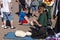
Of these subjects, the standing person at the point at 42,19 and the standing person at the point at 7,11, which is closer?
the standing person at the point at 42,19

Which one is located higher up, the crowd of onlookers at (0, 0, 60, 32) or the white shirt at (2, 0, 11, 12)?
the white shirt at (2, 0, 11, 12)

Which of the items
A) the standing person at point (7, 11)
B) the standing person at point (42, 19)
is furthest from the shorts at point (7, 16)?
the standing person at point (42, 19)

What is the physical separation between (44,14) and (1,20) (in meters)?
2.65

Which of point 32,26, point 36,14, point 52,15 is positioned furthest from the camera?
point 36,14

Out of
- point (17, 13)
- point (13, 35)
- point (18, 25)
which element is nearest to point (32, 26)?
point (18, 25)

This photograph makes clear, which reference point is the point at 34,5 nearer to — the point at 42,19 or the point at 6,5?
the point at 6,5

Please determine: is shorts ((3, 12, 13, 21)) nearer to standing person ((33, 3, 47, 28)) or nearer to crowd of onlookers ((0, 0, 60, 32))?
crowd of onlookers ((0, 0, 60, 32))

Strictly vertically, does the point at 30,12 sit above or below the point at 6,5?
below

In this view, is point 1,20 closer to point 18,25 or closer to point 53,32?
point 18,25

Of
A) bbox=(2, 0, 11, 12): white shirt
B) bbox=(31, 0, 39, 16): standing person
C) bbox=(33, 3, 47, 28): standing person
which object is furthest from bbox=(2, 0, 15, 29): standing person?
bbox=(31, 0, 39, 16): standing person

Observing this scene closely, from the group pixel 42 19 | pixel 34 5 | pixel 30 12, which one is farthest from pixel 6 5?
pixel 30 12

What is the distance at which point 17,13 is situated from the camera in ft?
43.7

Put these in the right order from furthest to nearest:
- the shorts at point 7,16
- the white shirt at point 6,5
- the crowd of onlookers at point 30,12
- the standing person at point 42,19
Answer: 1. the shorts at point 7,16
2. the white shirt at point 6,5
3. the crowd of onlookers at point 30,12
4. the standing person at point 42,19

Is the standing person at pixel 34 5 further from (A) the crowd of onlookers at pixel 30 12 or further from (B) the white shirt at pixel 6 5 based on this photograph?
(B) the white shirt at pixel 6 5
